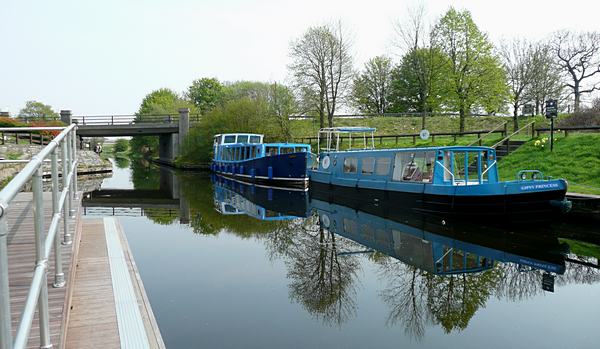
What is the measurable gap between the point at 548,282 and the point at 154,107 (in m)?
62.1

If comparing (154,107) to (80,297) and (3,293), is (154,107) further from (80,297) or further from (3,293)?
(3,293)

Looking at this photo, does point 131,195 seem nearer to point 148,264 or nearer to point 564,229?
point 148,264

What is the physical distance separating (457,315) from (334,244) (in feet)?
15.5

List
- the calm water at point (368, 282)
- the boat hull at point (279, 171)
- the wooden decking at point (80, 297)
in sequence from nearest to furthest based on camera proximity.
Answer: the wooden decking at point (80, 297)
the calm water at point (368, 282)
the boat hull at point (279, 171)

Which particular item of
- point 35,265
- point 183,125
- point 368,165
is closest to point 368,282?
point 35,265

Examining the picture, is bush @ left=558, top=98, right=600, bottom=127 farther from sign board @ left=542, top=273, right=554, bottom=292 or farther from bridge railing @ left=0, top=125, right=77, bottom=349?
bridge railing @ left=0, top=125, right=77, bottom=349

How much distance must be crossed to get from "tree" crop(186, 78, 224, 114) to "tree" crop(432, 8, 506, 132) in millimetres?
50445

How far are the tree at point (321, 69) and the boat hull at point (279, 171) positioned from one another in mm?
10529

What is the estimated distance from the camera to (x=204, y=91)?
7950 cm

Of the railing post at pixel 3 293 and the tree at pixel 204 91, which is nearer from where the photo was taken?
the railing post at pixel 3 293

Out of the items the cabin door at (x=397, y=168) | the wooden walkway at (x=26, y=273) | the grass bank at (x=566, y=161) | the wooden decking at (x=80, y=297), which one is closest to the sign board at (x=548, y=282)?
the wooden decking at (x=80, y=297)

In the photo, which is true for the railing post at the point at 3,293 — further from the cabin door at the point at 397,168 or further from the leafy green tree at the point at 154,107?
the leafy green tree at the point at 154,107

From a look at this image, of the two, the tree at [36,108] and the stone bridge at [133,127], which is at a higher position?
the tree at [36,108]

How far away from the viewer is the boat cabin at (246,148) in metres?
27.3
